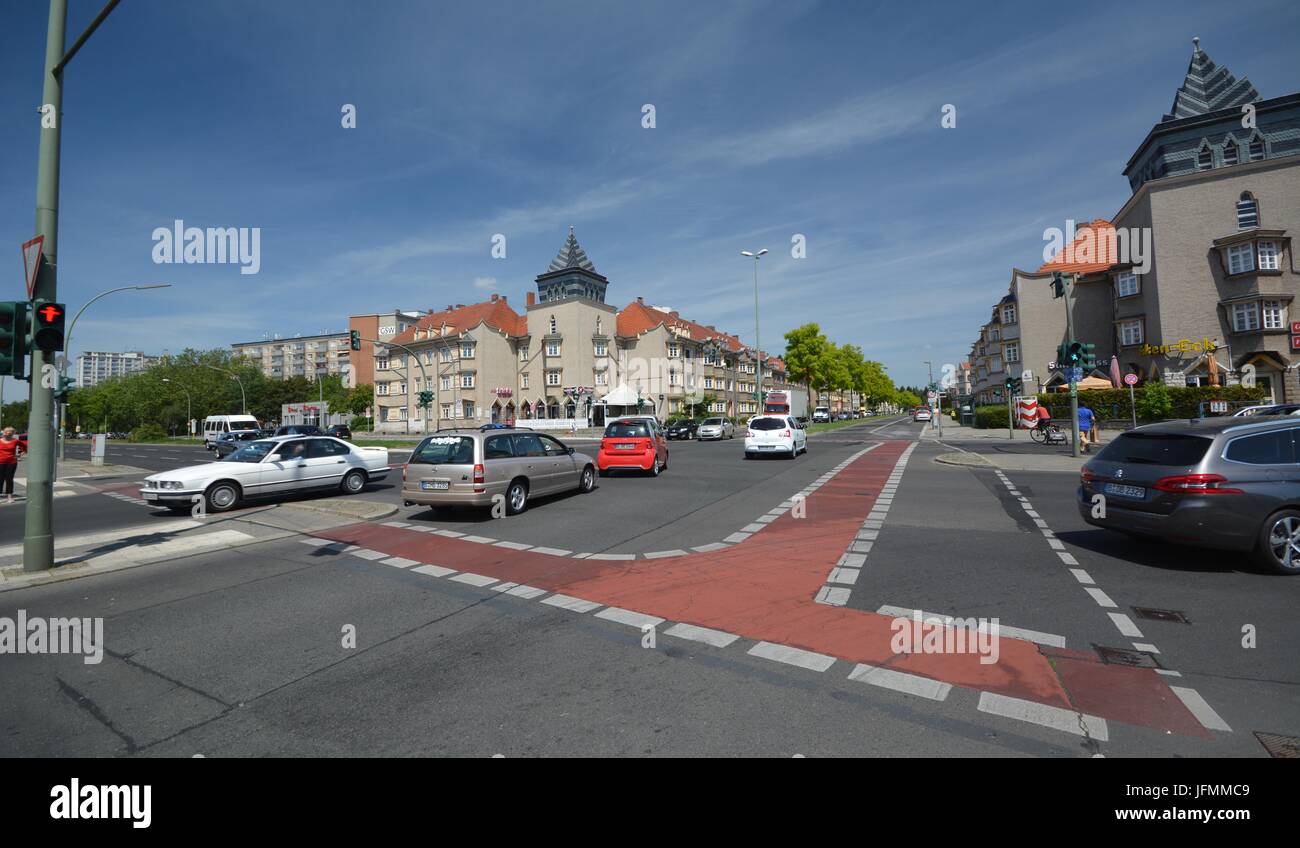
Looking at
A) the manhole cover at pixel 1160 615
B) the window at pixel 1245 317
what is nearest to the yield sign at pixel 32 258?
the manhole cover at pixel 1160 615

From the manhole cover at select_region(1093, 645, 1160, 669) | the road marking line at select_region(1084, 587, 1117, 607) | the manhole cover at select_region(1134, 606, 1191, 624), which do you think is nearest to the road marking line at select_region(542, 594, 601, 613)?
the manhole cover at select_region(1093, 645, 1160, 669)

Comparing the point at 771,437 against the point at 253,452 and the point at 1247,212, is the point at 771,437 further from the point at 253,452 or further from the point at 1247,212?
the point at 1247,212

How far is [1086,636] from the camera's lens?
475 cm

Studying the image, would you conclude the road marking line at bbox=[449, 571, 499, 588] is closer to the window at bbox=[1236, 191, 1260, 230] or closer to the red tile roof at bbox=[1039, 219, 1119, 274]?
the window at bbox=[1236, 191, 1260, 230]

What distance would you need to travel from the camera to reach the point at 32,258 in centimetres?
757

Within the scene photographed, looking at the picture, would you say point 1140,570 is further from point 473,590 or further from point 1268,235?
point 1268,235

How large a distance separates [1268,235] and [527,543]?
48.4m

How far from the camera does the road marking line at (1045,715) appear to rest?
3.27 meters

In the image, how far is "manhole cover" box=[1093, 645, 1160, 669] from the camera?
4.18 meters

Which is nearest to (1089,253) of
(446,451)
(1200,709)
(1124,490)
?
(1124,490)

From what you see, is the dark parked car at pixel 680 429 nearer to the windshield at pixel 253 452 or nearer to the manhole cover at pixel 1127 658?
the windshield at pixel 253 452

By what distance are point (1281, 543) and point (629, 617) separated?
276 inches

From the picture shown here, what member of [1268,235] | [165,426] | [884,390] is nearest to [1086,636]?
[1268,235]

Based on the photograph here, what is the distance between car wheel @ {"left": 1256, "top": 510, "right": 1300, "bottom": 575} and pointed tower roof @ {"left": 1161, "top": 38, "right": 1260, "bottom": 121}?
220 feet
